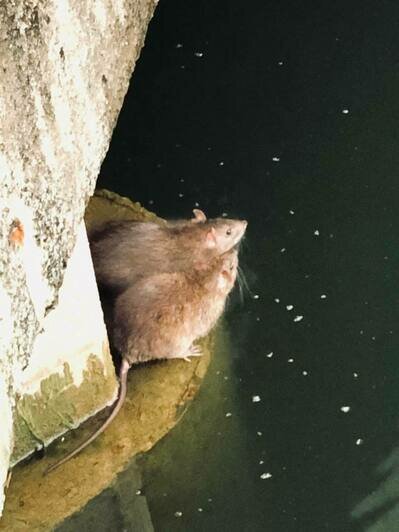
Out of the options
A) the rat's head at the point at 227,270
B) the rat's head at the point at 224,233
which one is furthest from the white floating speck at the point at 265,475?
the rat's head at the point at 224,233

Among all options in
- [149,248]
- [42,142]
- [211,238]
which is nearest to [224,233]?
[211,238]

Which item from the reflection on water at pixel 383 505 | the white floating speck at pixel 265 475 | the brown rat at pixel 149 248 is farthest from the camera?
the brown rat at pixel 149 248

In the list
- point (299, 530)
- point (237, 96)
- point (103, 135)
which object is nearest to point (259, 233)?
point (237, 96)

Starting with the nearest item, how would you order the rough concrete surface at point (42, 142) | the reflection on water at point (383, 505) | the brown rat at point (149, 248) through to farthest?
the rough concrete surface at point (42, 142), the reflection on water at point (383, 505), the brown rat at point (149, 248)

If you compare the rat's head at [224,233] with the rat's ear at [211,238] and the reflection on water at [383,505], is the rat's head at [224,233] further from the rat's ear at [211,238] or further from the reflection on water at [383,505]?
the reflection on water at [383,505]

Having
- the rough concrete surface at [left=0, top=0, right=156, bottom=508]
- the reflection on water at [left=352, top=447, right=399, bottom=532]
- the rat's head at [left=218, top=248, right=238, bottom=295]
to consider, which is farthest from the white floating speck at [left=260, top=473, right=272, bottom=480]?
the rough concrete surface at [left=0, top=0, right=156, bottom=508]

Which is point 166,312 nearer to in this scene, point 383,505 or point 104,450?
point 104,450

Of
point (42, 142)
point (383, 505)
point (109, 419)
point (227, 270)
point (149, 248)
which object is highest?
point (42, 142)

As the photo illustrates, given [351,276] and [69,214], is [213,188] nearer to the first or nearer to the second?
[351,276]
